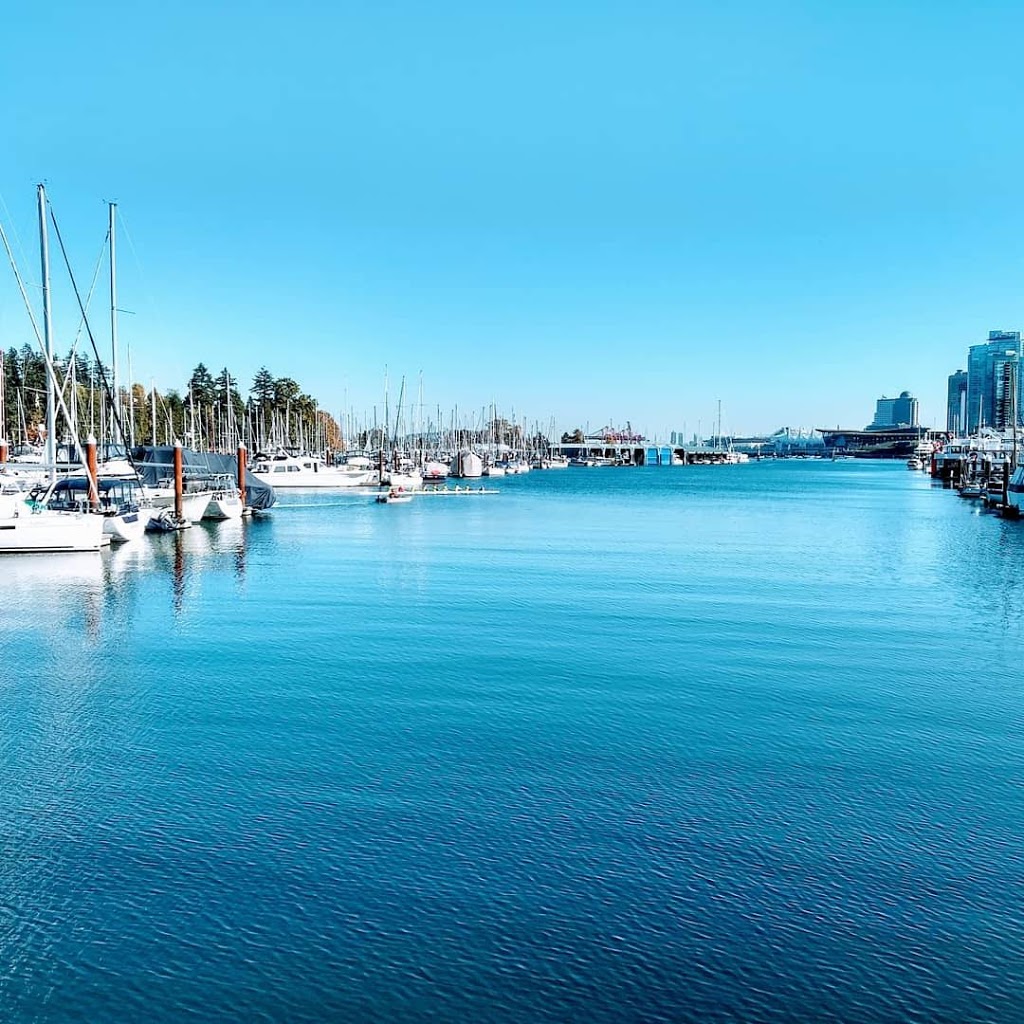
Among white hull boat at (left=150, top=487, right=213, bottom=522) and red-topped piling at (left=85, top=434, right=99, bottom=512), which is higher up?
red-topped piling at (left=85, top=434, right=99, bottom=512)

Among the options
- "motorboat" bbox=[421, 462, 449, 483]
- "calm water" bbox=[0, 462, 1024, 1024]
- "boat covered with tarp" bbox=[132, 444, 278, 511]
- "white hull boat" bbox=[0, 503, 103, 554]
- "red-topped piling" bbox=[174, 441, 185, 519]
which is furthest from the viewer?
"motorboat" bbox=[421, 462, 449, 483]

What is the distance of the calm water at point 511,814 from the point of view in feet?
26.2

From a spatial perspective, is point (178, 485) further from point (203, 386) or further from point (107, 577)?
point (203, 386)

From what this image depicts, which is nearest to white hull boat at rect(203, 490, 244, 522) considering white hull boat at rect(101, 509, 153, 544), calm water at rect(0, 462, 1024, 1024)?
white hull boat at rect(101, 509, 153, 544)

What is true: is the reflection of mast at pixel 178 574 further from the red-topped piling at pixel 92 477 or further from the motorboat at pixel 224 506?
the motorboat at pixel 224 506

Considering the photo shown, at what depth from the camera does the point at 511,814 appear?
1142cm

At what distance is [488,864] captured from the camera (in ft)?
33.0

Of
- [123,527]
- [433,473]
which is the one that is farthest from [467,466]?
[123,527]

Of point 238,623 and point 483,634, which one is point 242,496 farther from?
point 483,634

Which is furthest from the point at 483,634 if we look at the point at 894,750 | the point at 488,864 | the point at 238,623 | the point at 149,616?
the point at 488,864

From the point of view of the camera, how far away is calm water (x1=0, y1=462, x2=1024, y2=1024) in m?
7.97

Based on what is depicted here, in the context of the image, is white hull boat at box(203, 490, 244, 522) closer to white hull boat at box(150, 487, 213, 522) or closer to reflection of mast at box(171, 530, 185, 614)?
white hull boat at box(150, 487, 213, 522)

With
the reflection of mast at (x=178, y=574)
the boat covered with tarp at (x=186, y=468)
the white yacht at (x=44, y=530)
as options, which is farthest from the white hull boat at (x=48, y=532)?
the boat covered with tarp at (x=186, y=468)

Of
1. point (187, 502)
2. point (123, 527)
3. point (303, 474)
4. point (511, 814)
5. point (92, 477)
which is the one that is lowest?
point (511, 814)
